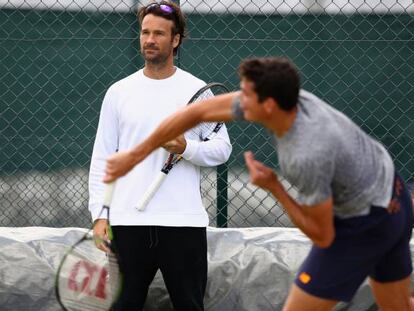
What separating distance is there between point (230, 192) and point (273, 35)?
99cm

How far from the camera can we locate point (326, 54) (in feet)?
20.0

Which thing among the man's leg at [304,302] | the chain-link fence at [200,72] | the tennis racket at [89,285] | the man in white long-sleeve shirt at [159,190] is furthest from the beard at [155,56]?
the man's leg at [304,302]

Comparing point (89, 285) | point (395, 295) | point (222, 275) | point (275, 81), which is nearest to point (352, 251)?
point (395, 295)

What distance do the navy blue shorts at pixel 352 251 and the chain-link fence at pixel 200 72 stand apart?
187 cm

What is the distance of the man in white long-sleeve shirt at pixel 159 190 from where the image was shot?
4.88m

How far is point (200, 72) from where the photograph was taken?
6148mm

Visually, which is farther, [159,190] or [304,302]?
[159,190]

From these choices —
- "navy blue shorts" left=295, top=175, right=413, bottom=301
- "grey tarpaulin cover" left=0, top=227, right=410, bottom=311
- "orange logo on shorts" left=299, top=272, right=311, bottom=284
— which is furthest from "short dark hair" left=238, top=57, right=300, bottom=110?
"grey tarpaulin cover" left=0, top=227, right=410, bottom=311

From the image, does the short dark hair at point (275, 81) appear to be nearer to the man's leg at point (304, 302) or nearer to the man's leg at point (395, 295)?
the man's leg at point (304, 302)

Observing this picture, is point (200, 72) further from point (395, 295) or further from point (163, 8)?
point (395, 295)

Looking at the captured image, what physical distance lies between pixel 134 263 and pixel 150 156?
1.74ft

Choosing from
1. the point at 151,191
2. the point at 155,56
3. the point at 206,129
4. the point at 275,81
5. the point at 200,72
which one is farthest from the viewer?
the point at 200,72

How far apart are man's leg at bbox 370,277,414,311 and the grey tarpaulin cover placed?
3.84 ft

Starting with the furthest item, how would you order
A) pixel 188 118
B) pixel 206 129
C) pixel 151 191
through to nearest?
pixel 206 129
pixel 151 191
pixel 188 118
